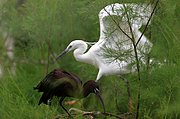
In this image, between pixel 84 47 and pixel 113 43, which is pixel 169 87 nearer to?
pixel 113 43

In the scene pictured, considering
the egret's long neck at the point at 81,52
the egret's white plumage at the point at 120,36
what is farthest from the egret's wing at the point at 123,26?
the egret's long neck at the point at 81,52

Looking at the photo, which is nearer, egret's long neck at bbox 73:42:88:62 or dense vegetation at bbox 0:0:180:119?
dense vegetation at bbox 0:0:180:119

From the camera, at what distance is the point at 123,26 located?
225cm

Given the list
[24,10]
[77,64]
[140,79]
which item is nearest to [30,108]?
[140,79]

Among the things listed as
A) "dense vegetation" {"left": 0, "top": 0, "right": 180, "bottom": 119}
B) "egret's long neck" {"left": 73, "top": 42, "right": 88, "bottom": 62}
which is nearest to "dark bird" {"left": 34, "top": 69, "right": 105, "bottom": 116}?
"dense vegetation" {"left": 0, "top": 0, "right": 180, "bottom": 119}

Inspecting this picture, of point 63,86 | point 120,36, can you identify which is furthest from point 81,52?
point 63,86

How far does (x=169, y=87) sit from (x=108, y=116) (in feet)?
0.81

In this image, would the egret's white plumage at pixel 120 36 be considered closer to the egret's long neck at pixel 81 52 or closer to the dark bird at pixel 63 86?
the egret's long neck at pixel 81 52

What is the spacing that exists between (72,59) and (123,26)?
3.83 ft

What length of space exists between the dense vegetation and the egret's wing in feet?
0.13

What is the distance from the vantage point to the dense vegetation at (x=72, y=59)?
2236 millimetres

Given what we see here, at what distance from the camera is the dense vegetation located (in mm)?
2236

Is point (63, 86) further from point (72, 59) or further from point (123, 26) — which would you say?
point (72, 59)

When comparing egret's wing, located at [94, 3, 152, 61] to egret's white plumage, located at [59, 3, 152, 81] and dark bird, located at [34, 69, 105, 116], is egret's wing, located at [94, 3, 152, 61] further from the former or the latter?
dark bird, located at [34, 69, 105, 116]
